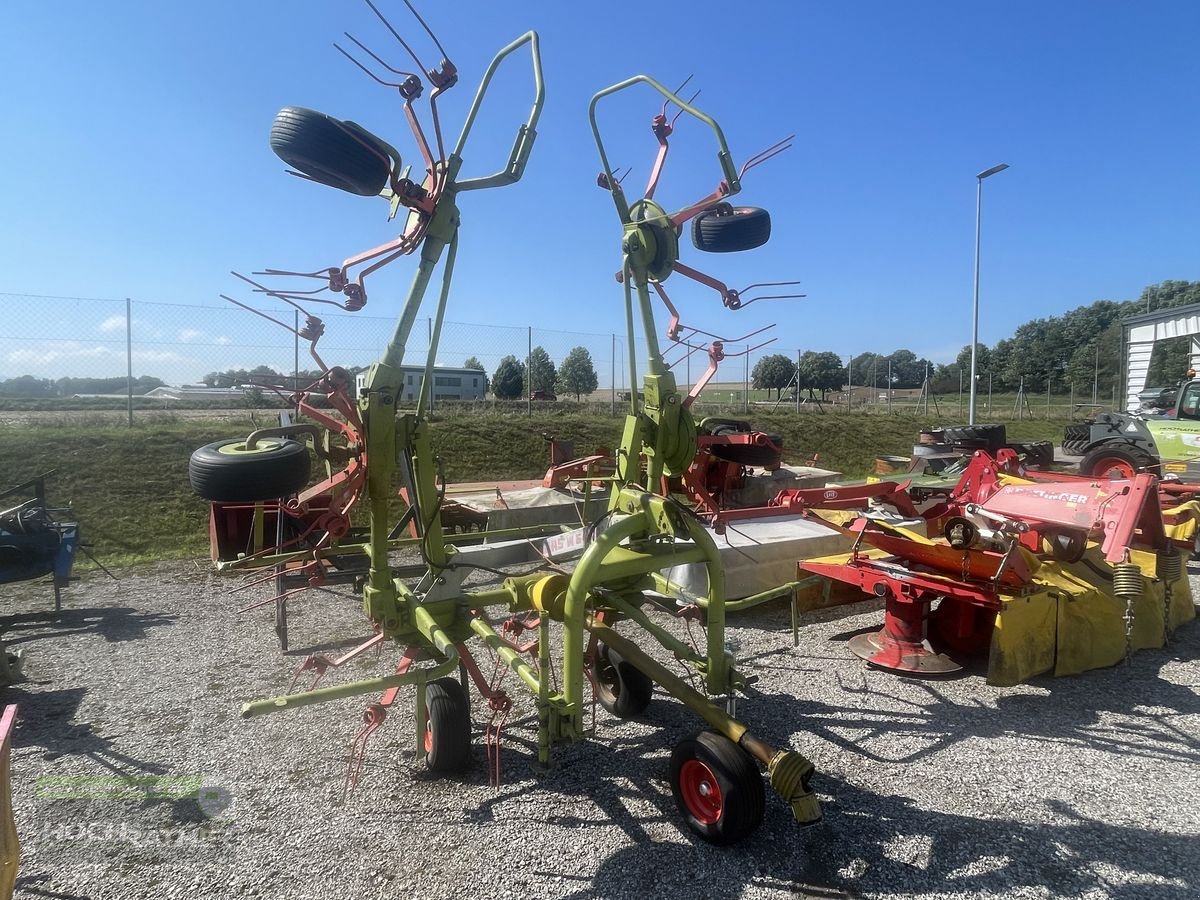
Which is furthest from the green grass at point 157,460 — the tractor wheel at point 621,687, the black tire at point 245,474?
the tractor wheel at point 621,687

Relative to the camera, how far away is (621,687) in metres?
4.64

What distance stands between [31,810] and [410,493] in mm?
2483

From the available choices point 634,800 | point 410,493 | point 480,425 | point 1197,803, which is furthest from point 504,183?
point 480,425

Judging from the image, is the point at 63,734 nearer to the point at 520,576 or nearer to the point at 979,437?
the point at 520,576

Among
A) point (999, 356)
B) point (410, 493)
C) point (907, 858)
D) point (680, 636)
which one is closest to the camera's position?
point (907, 858)

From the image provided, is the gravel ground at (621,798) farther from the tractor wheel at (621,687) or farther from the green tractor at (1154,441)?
the green tractor at (1154,441)

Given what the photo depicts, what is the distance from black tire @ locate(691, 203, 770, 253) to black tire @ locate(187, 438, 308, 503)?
290cm

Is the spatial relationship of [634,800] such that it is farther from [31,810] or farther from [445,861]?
[31,810]

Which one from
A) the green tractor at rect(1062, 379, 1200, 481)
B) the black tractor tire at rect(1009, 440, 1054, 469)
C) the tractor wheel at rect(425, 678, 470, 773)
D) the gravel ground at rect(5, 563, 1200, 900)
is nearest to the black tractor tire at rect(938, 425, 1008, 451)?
the black tractor tire at rect(1009, 440, 1054, 469)

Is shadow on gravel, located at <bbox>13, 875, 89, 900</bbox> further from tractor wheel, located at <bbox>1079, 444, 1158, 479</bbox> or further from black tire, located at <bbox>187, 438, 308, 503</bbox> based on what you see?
tractor wheel, located at <bbox>1079, 444, 1158, 479</bbox>

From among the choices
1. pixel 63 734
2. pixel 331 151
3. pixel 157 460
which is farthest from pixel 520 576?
pixel 157 460

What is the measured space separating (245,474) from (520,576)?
1.67 meters

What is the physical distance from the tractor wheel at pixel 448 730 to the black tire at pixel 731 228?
317cm

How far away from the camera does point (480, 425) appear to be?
49.4 ft
